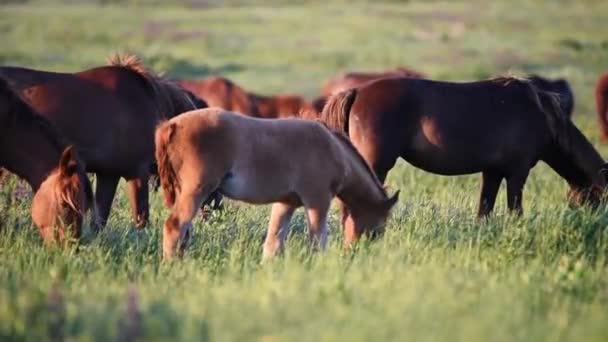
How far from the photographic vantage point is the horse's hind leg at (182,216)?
7.64 meters

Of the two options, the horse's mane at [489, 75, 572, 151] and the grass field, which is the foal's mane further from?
the horse's mane at [489, 75, 572, 151]

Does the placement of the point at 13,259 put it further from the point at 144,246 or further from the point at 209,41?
the point at 209,41

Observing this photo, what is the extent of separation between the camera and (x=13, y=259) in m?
7.45

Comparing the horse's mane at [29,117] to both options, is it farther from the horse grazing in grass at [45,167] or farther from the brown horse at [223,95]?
the brown horse at [223,95]

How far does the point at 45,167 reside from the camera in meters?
8.27

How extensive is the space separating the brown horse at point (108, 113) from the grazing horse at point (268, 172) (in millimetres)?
1829

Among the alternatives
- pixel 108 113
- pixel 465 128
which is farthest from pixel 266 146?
pixel 465 128

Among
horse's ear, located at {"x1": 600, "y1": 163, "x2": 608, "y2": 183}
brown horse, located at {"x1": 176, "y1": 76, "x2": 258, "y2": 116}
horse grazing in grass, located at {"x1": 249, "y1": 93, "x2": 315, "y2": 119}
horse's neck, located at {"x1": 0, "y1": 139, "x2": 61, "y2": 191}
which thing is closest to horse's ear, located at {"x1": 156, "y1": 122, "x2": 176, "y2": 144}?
horse's neck, located at {"x1": 0, "y1": 139, "x2": 61, "y2": 191}

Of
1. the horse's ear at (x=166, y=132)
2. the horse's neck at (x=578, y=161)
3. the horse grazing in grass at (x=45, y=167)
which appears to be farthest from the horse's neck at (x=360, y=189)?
the horse's neck at (x=578, y=161)

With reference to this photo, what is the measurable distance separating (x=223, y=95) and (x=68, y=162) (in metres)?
11.3

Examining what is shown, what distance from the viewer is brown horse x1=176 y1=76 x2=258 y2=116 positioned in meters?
18.9

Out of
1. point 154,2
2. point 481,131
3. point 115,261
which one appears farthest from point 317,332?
point 154,2

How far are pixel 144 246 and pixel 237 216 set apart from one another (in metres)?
1.42

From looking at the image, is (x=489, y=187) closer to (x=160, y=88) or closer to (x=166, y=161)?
(x=160, y=88)
